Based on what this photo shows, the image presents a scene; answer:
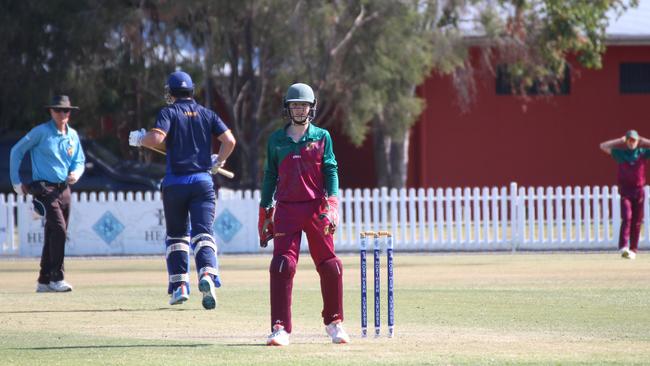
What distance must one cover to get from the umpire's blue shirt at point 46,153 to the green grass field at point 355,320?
4.32 feet

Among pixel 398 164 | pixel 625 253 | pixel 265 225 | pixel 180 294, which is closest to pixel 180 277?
pixel 180 294

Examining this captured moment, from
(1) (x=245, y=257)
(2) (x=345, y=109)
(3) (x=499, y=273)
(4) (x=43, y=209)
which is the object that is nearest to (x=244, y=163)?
(2) (x=345, y=109)

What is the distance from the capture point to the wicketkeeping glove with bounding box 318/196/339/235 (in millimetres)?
10047

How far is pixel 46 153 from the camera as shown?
15.3 metres

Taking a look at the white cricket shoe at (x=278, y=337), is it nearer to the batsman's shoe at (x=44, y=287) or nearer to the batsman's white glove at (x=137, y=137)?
the batsman's white glove at (x=137, y=137)

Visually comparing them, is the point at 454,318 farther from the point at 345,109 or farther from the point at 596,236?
the point at 345,109

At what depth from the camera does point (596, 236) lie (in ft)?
78.4

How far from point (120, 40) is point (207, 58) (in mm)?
2008

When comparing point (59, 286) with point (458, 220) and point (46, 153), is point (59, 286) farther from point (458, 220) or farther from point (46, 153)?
point (458, 220)

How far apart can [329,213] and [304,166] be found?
0.39 metres

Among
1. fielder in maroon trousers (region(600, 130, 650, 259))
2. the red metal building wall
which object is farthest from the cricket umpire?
the red metal building wall

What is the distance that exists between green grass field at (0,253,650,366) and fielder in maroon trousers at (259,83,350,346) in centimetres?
32

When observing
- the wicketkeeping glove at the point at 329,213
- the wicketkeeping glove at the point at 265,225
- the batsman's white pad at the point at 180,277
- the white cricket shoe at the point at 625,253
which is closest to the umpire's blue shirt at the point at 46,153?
the batsman's white pad at the point at 180,277

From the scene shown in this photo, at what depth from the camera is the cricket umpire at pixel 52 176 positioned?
15.2 meters
